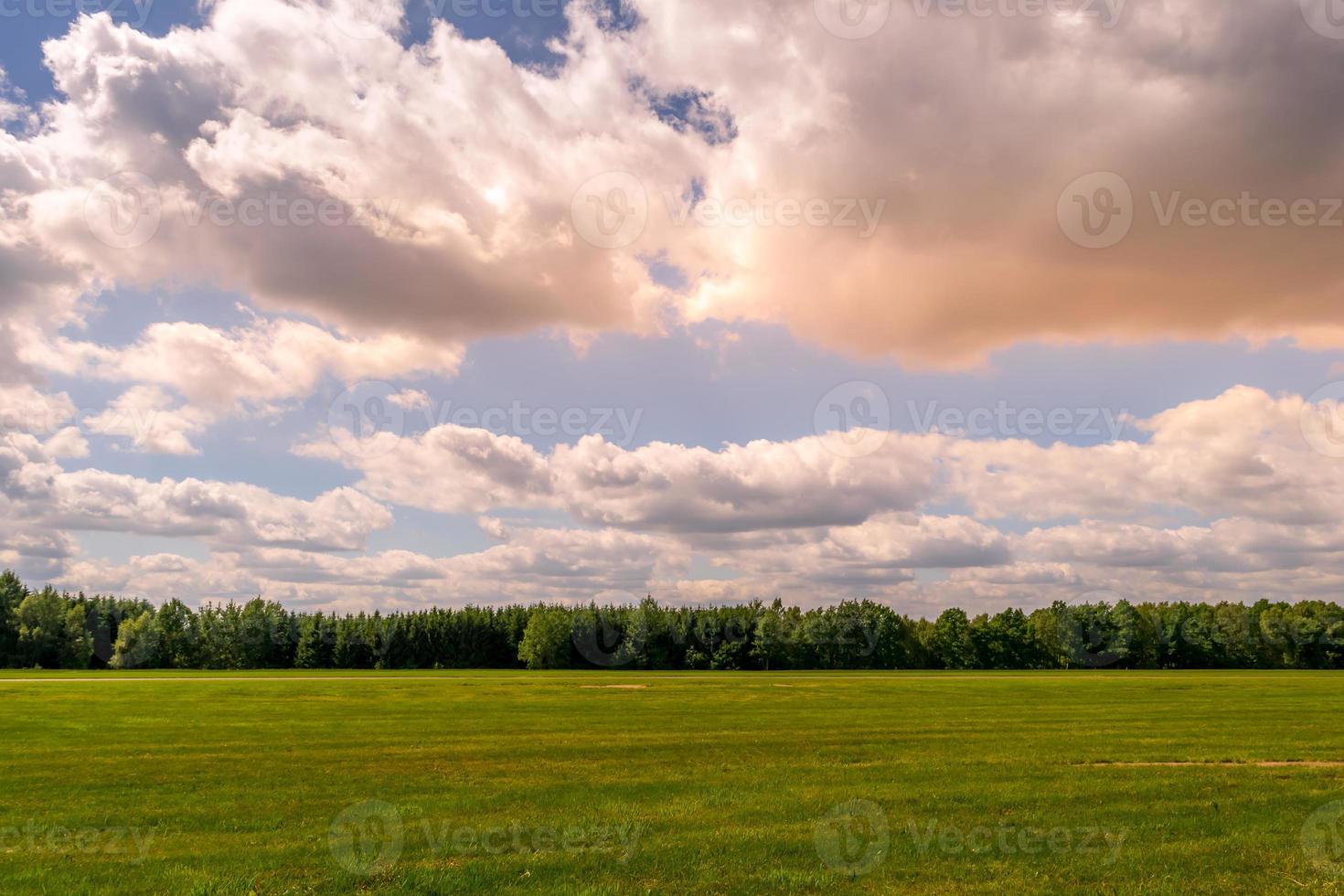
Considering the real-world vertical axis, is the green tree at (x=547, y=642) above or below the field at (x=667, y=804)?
below

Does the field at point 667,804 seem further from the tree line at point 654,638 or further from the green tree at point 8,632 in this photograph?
the green tree at point 8,632

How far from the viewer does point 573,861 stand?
1370 centimetres

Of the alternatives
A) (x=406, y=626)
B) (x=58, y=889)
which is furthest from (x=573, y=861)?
(x=406, y=626)

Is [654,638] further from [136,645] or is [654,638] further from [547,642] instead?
[136,645]

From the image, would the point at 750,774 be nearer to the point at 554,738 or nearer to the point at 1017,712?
the point at 554,738

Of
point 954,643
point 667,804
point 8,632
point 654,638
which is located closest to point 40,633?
point 8,632

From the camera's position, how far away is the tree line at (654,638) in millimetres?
132625

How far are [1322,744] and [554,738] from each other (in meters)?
27.2

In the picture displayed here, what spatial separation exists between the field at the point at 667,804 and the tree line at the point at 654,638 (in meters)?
101

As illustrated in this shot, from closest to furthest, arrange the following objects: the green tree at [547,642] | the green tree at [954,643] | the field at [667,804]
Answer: the field at [667,804] → the green tree at [547,642] → the green tree at [954,643]

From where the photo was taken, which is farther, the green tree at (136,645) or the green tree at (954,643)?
the green tree at (954,643)

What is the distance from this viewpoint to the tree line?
5221 inches

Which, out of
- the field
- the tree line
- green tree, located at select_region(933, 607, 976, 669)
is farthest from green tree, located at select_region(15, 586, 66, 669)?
green tree, located at select_region(933, 607, 976, 669)

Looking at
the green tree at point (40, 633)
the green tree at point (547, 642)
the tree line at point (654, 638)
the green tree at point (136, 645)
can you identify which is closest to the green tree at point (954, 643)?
the tree line at point (654, 638)
